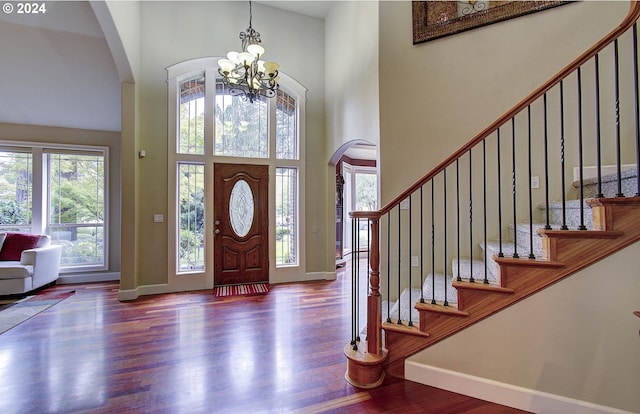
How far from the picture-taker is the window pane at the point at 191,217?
177 inches

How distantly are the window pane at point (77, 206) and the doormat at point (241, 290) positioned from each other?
99.0 inches

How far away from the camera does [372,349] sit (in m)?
2.11

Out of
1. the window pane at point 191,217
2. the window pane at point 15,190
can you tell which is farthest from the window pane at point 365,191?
the window pane at point 15,190

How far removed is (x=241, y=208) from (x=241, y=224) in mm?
279

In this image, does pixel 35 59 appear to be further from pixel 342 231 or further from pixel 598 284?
pixel 598 284

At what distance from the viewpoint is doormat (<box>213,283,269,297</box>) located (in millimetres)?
4249

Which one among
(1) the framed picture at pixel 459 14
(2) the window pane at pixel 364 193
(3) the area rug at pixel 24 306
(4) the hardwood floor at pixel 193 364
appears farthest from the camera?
(2) the window pane at pixel 364 193

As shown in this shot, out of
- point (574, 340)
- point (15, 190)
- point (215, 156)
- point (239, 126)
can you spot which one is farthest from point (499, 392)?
point (15, 190)

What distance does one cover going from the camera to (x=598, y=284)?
1659 mm

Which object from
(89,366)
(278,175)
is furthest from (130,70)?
(89,366)

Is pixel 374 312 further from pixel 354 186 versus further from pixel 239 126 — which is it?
pixel 354 186

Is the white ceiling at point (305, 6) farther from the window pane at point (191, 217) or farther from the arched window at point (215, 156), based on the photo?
the window pane at point (191, 217)

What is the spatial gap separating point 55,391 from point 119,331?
39.6 inches

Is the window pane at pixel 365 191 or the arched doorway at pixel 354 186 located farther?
the window pane at pixel 365 191
